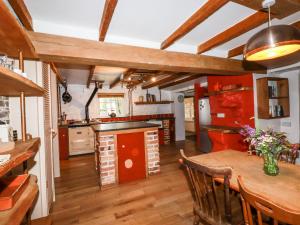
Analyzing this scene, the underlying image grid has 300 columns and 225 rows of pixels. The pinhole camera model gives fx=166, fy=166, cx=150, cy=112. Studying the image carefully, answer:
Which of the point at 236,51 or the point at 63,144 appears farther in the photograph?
the point at 63,144

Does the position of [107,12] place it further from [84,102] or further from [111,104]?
[111,104]

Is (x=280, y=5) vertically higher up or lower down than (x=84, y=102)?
higher up

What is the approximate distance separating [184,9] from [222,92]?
2.84 m

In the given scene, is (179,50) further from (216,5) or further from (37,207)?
(37,207)

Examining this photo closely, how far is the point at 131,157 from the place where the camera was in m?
3.27

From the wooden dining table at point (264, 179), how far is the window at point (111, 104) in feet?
16.0

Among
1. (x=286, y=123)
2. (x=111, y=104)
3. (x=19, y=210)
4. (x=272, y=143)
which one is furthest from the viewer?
(x=111, y=104)

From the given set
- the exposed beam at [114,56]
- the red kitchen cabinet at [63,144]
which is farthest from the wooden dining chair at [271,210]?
the red kitchen cabinet at [63,144]

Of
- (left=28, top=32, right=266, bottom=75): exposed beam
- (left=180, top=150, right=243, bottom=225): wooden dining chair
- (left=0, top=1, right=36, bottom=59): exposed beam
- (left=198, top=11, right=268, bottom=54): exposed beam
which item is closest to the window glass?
(left=28, top=32, right=266, bottom=75): exposed beam

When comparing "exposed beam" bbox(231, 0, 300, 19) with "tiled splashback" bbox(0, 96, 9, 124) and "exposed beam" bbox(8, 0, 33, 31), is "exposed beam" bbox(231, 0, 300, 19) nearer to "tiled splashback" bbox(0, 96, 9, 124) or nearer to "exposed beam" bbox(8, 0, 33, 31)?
"exposed beam" bbox(8, 0, 33, 31)

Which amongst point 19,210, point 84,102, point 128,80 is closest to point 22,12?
point 19,210

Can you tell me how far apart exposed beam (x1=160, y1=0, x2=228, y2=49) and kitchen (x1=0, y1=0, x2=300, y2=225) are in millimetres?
10

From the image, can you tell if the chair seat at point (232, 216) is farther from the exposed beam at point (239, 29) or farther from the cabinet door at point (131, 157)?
the exposed beam at point (239, 29)

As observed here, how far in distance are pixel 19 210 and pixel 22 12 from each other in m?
1.70
